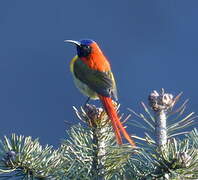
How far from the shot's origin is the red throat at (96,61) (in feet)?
5.36

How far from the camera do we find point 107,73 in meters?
1.62

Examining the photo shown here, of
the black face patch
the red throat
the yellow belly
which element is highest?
the black face patch

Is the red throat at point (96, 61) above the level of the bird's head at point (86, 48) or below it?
below

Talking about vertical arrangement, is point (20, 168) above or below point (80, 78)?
below

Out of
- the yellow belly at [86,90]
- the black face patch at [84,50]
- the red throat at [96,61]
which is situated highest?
the black face patch at [84,50]

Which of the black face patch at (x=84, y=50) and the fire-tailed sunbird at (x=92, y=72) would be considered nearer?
the fire-tailed sunbird at (x=92, y=72)

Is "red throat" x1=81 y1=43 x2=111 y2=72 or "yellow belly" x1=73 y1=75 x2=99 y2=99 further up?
"red throat" x1=81 y1=43 x2=111 y2=72

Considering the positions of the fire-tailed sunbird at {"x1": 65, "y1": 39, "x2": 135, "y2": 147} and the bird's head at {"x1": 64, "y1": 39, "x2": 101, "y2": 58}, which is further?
the bird's head at {"x1": 64, "y1": 39, "x2": 101, "y2": 58}

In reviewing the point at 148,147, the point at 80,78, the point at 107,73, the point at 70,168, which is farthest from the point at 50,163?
the point at 80,78

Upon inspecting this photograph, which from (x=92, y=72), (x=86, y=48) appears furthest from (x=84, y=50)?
(x=92, y=72)

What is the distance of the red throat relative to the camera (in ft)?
5.36

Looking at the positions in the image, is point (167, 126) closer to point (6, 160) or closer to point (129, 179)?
point (129, 179)

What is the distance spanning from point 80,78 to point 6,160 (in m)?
0.99

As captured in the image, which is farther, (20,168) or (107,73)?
(107,73)
